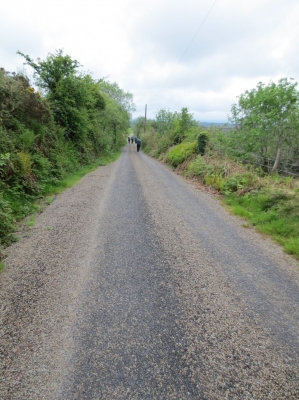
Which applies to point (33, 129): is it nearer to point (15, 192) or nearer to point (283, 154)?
point (15, 192)

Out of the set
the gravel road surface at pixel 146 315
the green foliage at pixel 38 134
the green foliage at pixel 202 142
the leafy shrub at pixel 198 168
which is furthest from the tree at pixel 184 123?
the gravel road surface at pixel 146 315

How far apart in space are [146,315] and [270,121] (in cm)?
1254

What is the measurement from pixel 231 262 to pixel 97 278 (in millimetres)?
2451

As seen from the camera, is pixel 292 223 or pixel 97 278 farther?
pixel 292 223

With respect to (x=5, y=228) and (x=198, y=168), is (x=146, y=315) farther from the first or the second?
(x=198, y=168)

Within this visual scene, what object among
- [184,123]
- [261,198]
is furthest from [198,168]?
[184,123]

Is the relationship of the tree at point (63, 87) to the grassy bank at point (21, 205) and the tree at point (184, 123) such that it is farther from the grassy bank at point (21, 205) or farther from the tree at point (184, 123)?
the tree at point (184, 123)

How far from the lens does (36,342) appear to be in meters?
2.25

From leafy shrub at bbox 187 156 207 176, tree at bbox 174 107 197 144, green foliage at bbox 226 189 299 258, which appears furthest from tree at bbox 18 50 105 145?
tree at bbox 174 107 197 144

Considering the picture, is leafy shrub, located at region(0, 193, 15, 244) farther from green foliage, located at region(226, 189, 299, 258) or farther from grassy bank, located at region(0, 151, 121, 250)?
green foliage, located at region(226, 189, 299, 258)

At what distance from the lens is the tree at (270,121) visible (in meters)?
11.1

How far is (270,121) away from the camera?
1148 cm

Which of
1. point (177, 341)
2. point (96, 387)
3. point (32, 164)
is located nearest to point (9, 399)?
point (96, 387)

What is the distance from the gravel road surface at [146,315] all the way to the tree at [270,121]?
9.21 metres
